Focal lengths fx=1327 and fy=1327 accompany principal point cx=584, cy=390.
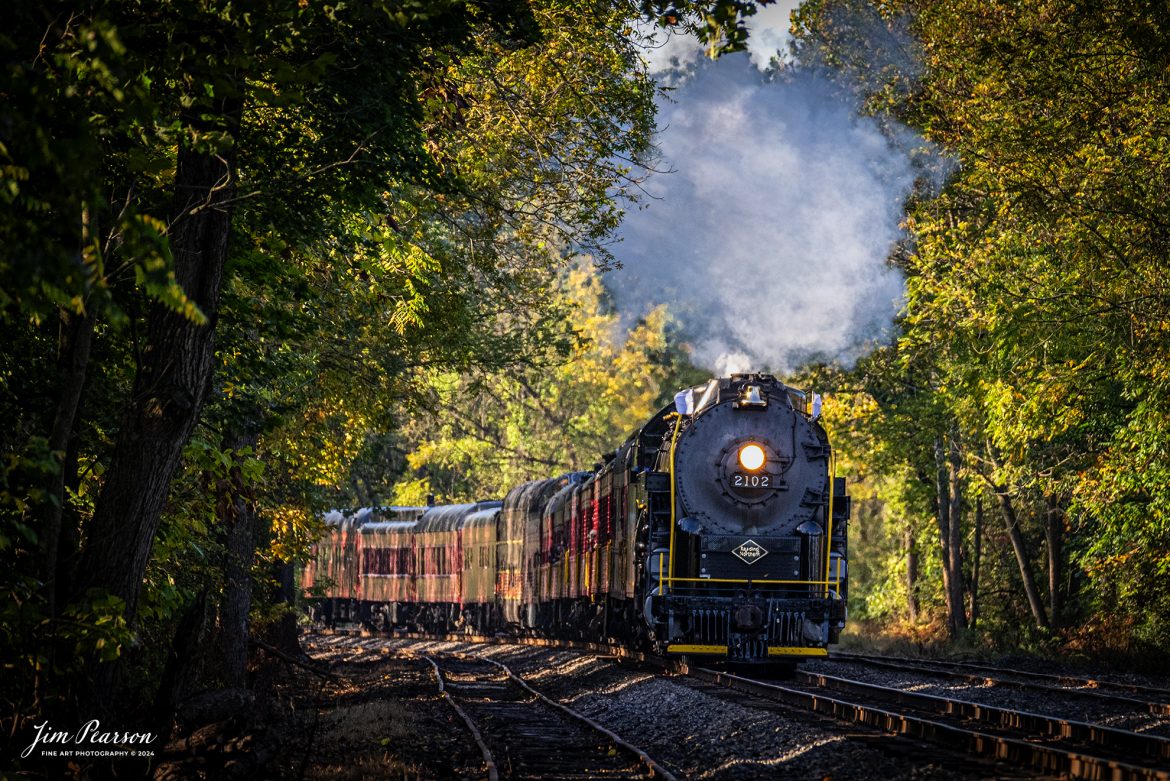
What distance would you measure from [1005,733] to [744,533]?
6.45 m

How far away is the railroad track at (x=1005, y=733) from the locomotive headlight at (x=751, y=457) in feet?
9.83

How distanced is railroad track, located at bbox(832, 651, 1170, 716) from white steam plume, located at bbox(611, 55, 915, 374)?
10.6 meters

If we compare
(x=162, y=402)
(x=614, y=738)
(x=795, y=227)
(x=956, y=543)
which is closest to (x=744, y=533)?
(x=614, y=738)

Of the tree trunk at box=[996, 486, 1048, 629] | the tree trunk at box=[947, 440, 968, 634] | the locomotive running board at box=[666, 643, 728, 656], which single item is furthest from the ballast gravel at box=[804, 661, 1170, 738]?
the tree trunk at box=[947, 440, 968, 634]

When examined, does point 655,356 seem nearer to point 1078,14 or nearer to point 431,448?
point 431,448

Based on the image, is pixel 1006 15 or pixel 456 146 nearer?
pixel 456 146

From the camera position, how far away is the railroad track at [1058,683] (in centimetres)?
1572

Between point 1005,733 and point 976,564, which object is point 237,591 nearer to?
point 1005,733

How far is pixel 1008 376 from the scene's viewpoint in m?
23.5

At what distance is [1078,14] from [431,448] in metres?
39.0

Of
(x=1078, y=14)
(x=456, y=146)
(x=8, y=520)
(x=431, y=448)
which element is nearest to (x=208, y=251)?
(x=8, y=520)

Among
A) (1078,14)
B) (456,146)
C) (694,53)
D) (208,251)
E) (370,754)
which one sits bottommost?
(370,754)

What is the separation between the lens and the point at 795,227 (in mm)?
37531

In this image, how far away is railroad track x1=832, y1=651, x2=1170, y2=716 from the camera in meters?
15.7
